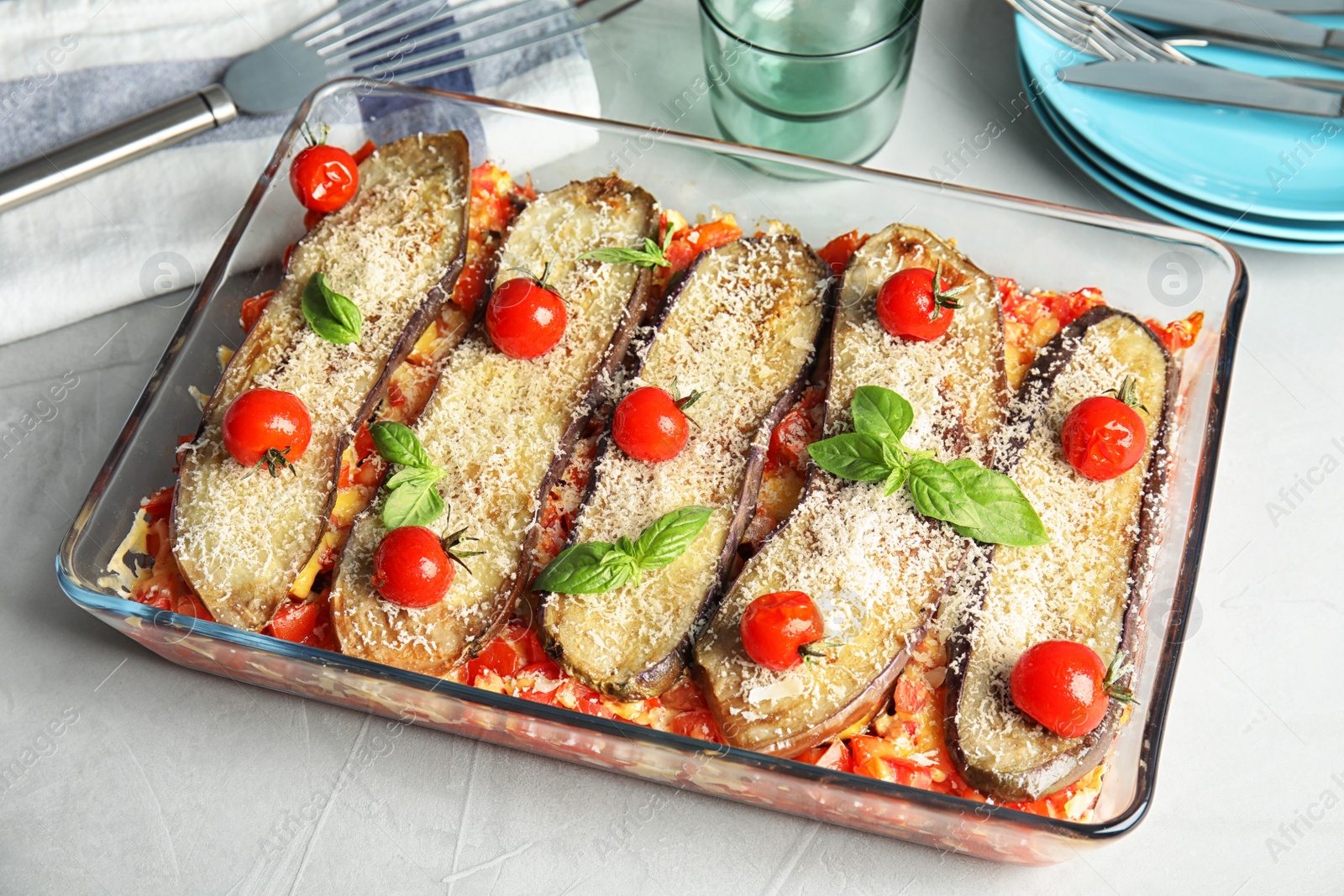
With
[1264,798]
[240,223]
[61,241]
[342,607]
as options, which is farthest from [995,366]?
[61,241]

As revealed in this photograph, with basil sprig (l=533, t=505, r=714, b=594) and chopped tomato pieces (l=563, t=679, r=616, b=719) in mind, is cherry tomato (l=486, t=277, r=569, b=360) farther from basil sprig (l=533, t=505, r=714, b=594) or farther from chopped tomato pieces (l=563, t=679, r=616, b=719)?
chopped tomato pieces (l=563, t=679, r=616, b=719)

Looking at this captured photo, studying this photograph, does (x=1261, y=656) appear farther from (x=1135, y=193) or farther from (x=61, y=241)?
(x=61, y=241)

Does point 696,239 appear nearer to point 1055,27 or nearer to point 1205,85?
point 1055,27

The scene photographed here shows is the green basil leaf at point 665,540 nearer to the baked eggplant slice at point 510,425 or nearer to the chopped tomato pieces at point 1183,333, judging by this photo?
the baked eggplant slice at point 510,425

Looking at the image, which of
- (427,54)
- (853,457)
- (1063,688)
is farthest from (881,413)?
(427,54)

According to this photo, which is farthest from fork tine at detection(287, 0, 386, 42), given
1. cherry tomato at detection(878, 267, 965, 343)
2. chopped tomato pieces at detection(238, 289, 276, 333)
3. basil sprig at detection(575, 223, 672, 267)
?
cherry tomato at detection(878, 267, 965, 343)
